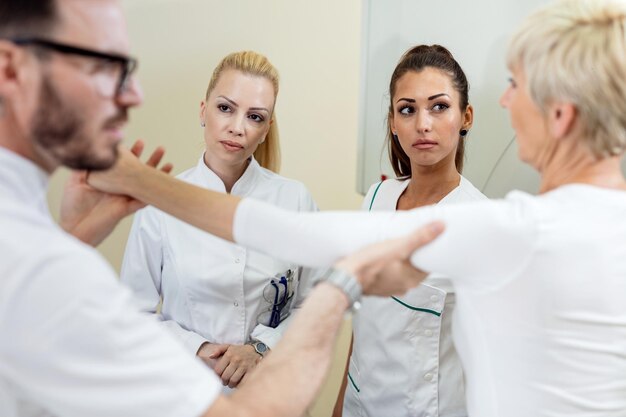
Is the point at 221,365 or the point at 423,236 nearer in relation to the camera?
the point at 423,236

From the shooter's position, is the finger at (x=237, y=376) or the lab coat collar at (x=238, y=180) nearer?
the finger at (x=237, y=376)

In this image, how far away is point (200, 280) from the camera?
1550 millimetres

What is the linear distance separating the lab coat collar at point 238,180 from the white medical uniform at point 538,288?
69cm

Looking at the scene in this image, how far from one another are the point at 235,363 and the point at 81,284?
2.67 ft

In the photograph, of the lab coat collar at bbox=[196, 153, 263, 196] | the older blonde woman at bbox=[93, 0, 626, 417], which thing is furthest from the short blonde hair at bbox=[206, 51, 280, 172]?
the older blonde woman at bbox=[93, 0, 626, 417]

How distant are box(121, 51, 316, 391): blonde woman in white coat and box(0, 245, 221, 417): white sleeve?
0.76m

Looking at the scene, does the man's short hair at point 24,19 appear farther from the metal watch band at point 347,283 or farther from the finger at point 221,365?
the finger at point 221,365

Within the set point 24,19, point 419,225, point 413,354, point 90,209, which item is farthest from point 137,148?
point 413,354

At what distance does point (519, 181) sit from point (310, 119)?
2.25 feet

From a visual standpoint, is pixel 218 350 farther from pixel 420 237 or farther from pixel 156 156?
pixel 420 237

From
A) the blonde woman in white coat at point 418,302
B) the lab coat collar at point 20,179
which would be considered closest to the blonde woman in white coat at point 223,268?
the blonde woman in white coat at point 418,302

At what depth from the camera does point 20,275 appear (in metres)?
0.71

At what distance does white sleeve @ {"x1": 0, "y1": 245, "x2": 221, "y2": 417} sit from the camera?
2.31ft

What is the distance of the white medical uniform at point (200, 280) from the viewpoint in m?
1.56
